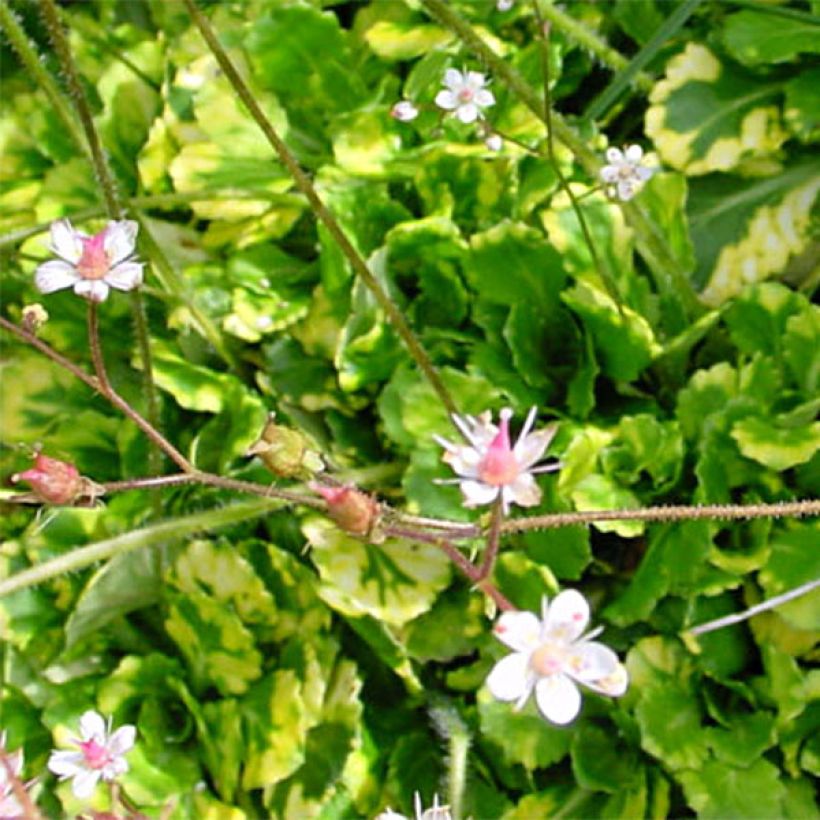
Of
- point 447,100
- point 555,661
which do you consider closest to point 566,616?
point 555,661

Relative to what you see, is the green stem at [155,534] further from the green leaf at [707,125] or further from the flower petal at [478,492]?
the green leaf at [707,125]

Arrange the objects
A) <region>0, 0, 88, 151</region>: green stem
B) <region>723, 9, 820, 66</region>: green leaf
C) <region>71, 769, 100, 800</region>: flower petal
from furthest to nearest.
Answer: <region>723, 9, 820, 66</region>: green leaf → <region>0, 0, 88, 151</region>: green stem → <region>71, 769, 100, 800</region>: flower petal

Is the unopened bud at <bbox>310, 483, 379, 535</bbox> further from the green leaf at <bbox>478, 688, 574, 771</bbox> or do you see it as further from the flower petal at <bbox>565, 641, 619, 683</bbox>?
the green leaf at <bbox>478, 688, 574, 771</bbox>

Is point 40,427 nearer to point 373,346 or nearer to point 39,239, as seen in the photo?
point 39,239

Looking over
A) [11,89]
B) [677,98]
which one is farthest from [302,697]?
[11,89]

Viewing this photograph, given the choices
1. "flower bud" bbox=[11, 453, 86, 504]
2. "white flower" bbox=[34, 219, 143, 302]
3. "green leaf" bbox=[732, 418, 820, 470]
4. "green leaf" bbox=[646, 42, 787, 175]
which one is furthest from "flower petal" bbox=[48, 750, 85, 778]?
"green leaf" bbox=[646, 42, 787, 175]

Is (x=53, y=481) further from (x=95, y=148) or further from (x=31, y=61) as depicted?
(x=31, y=61)

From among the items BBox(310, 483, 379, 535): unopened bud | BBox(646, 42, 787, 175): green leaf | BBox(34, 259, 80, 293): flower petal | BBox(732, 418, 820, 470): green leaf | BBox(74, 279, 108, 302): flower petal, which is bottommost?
BBox(732, 418, 820, 470): green leaf

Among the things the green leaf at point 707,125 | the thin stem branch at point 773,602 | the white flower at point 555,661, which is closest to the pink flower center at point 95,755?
the white flower at point 555,661
